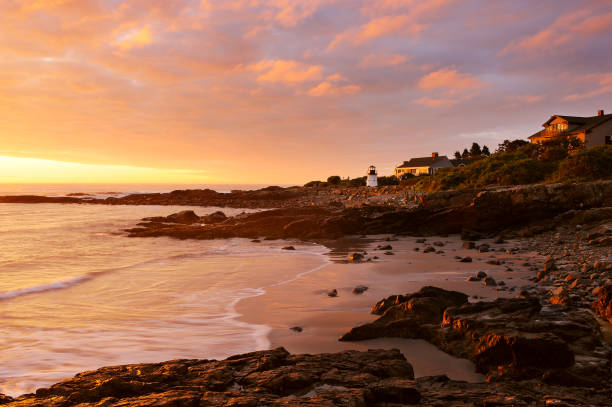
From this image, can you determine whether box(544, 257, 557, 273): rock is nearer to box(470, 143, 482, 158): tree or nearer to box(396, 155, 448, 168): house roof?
box(396, 155, 448, 168): house roof

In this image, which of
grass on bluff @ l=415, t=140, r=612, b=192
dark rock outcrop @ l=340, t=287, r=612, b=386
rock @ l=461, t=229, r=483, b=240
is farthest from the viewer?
grass on bluff @ l=415, t=140, r=612, b=192

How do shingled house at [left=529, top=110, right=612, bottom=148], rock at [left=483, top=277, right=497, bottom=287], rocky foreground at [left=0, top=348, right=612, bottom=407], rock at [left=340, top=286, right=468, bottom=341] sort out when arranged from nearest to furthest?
rocky foreground at [left=0, top=348, right=612, bottom=407] < rock at [left=340, top=286, right=468, bottom=341] < rock at [left=483, top=277, right=497, bottom=287] < shingled house at [left=529, top=110, right=612, bottom=148]

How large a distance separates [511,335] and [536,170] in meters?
29.8

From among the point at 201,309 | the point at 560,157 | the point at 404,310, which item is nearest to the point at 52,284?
the point at 201,309

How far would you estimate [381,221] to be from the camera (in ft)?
70.2

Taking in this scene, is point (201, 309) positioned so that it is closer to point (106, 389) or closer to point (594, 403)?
point (106, 389)

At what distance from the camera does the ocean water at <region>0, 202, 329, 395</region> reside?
6.48 m

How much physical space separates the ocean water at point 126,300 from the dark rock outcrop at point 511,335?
271 cm

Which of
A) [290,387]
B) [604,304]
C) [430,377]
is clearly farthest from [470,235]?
[290,387]

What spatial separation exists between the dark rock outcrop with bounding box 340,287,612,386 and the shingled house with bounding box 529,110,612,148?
5422 cm

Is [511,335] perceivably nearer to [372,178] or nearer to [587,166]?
[587,166]

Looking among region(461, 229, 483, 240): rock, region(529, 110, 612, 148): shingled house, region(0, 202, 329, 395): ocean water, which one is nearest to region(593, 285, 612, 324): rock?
region(0, 202, 329, 395): ocean water

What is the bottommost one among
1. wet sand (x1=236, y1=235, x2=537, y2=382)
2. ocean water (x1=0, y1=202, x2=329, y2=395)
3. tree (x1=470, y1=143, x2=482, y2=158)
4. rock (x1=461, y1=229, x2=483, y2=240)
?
ocean water (x1=0, y1=202, x2=329, y2=395)

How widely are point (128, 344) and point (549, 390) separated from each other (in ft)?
22.3
